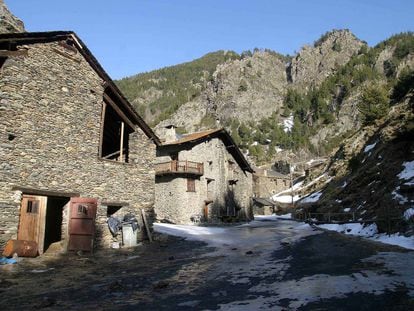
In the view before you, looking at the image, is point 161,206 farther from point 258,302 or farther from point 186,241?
point 258,302

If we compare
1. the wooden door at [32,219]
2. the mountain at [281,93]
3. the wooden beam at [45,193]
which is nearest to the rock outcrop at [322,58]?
the mountain at [281,93]

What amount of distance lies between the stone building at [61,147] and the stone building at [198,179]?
17227 millimetres

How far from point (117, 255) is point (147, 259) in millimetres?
1813

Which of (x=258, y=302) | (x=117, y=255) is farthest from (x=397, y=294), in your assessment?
(x=117, y=255)

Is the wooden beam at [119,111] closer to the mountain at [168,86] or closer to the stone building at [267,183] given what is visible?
the stone building at [267,183]

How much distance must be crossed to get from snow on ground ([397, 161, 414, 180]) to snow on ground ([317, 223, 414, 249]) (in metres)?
3.57

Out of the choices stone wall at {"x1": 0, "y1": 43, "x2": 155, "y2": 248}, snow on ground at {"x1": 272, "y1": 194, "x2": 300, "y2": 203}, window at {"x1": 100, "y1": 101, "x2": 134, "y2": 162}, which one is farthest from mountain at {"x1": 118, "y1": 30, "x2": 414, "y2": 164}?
stone wall at {"x1": 0, "y1": 43, "x2": 155, "y2": 248}

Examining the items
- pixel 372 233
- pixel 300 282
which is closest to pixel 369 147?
pixel 372 233

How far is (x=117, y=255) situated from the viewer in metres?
15.0

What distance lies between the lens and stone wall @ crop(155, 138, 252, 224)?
36.8 m

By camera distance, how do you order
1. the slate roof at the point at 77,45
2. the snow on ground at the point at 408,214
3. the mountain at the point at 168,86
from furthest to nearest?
the mountain at the point at 168,86, the snow on ground at the point at 408,214, the slate roof at the point at 77,45

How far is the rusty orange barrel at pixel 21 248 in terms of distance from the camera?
1289 centimetres

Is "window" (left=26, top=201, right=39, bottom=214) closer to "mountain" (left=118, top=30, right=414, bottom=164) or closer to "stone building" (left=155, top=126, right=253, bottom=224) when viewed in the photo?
"stone building" (left=155, top=126, right=253, bottom=224)

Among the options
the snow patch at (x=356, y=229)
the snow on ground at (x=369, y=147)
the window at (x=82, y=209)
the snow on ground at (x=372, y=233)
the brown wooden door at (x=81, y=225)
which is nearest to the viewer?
the snow on ground at (x=372, y=233)
